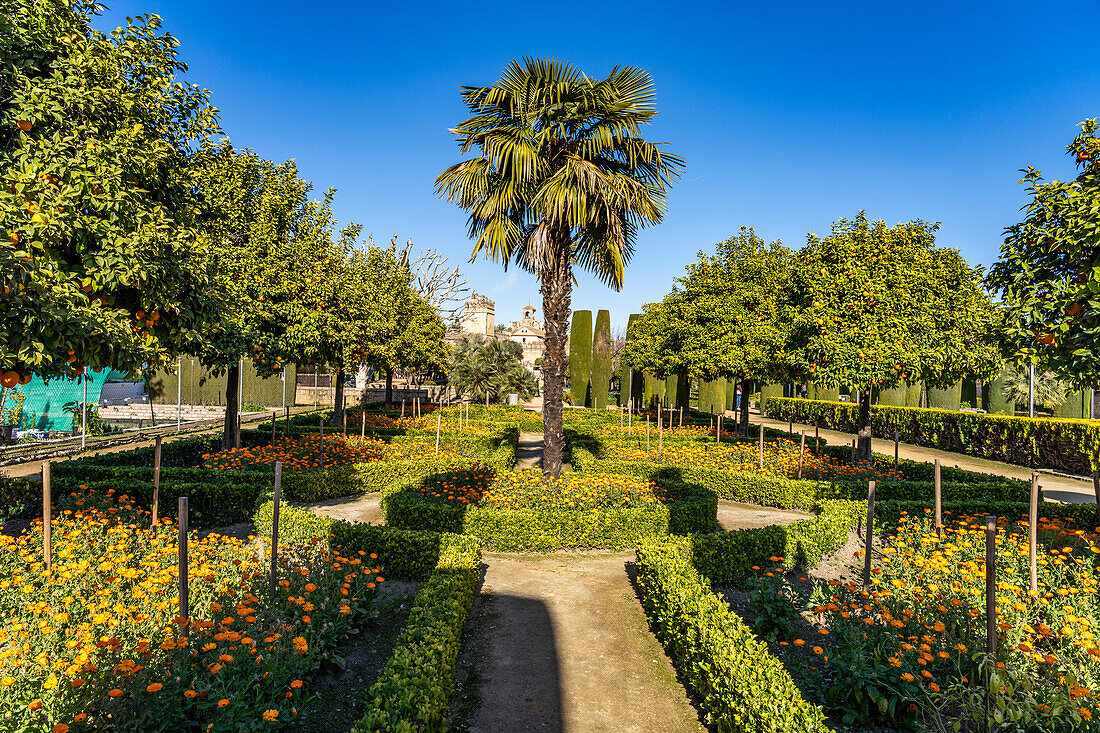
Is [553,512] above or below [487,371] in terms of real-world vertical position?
below

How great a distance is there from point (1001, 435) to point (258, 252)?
23170 millimetres

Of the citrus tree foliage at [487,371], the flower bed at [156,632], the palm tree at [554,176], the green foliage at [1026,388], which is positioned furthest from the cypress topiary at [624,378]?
the flower bed at [156,632]

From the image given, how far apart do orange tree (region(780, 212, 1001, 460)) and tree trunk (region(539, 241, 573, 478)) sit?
20.4ft

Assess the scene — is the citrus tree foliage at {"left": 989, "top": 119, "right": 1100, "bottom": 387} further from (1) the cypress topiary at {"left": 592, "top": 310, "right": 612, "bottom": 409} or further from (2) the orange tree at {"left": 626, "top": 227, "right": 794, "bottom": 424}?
(1) the cypress topiary at {"left": 592, "top": 310, "right": 612, "bottom": 409}

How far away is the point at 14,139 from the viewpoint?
554 centimetres

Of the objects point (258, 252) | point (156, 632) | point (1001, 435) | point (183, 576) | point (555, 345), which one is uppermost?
point (258, 252)

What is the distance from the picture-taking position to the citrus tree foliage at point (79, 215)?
4.80 m

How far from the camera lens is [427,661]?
14.5 feet

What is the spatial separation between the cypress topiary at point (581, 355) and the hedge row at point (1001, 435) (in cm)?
1647

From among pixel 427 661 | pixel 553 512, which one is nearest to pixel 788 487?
pixel 553 512

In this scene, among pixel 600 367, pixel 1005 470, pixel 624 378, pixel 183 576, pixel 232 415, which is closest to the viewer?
pixel 183 576

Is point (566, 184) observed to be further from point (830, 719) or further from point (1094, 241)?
point (830, 719)

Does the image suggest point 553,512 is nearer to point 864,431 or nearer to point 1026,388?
point 864,431

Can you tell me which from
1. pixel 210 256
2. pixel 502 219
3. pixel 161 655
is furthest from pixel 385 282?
pixel 161 655
